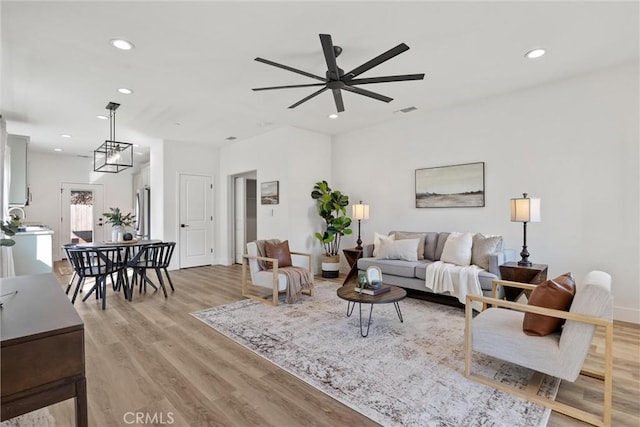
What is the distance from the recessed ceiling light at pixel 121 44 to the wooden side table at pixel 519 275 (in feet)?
14.6

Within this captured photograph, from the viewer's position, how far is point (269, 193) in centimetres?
605

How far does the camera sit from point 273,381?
2.24 metres

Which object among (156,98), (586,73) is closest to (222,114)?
(156,98)

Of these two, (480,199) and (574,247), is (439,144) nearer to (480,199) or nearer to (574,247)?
(480,199)

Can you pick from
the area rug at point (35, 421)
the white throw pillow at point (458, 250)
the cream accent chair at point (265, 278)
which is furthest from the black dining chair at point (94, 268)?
the white throw pillow at point (458, 250)

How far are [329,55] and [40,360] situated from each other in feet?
7.93

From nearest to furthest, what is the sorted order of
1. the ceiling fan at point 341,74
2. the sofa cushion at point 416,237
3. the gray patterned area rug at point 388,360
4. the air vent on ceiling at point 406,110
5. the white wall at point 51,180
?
the gray patterned area rug at point 388,360
the ceiling fan at point 341,74
the sofa cushion at point 416,237
the air vent on ceiling at point 406,110
the white wall at point 51,180

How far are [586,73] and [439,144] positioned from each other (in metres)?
1.84

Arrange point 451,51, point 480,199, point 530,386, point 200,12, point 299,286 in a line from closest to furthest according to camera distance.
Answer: point 530,386
point 200,12
point 451,51
point 299,286
point 480,199

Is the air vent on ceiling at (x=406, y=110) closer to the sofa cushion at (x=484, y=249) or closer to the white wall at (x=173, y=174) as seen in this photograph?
the sofa cushion at (x=484, y=249)

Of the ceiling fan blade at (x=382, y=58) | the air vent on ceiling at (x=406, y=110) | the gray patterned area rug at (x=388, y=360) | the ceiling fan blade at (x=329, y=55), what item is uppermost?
the air vent on ceiling at (x=406, y=110)

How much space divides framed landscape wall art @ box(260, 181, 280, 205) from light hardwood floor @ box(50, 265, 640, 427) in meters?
2.91

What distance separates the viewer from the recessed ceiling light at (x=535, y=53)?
10.0ft

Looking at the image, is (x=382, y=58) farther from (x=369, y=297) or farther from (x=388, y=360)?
(x=388, y=360)
